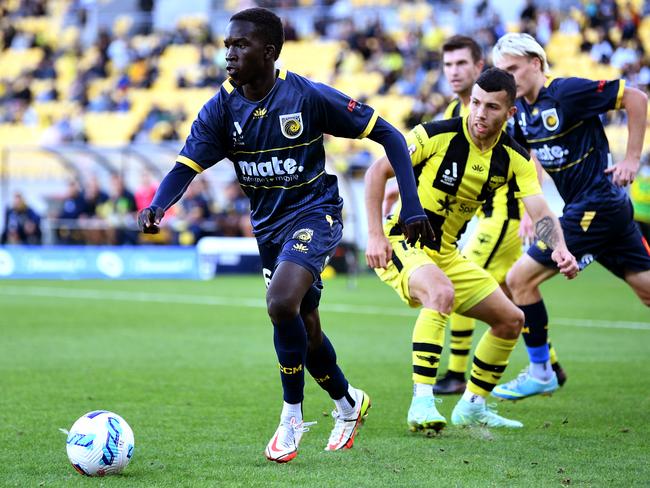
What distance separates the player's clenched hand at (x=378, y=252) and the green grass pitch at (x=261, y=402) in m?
1.01

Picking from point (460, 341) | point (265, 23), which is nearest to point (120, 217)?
point (460, 341)

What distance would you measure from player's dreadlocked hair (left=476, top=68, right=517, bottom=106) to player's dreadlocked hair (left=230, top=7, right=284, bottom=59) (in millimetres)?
1357

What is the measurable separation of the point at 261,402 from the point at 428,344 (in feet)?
5.81

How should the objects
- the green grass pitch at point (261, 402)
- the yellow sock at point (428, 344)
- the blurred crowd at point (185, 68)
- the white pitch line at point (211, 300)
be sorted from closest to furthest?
the green grass pitch at point (261, 402) → the yellow sock at point (428, 344) → the white pitch line at point (211, 300) → the blurred crowd at point (185, 68)

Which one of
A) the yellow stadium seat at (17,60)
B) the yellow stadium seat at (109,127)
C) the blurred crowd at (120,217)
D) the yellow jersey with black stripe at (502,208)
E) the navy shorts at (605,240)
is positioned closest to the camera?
the navy shorts at (605,240)

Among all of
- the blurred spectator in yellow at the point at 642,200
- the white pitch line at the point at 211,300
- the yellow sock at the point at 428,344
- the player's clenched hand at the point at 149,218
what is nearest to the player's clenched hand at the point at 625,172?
the yellow sock at the point at 428,344

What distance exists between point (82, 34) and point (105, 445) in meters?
36.9

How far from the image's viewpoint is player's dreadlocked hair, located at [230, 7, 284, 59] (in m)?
5.58

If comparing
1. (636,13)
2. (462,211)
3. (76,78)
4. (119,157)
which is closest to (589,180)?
(462,211)

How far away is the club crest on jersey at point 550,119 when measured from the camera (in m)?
7.55

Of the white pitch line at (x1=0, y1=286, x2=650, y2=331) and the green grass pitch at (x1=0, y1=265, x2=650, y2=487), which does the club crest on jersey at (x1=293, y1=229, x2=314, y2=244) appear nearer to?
the green grass pitch at (x1=0, y1=265, x2=650, y2=487)

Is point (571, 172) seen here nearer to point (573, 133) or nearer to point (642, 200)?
point (573, 133)

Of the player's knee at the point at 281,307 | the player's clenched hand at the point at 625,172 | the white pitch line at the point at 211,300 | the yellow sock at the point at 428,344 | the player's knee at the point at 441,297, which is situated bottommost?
the white pitch line at the point at 211,300

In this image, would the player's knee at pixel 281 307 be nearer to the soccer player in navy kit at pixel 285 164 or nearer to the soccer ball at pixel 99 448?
Result: the soccer player in navy kit at pixel 285 164
